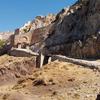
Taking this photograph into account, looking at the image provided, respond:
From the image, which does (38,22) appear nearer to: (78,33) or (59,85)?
(78,33)

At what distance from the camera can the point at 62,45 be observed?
6388 cm

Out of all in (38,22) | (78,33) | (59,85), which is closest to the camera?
(59,85)

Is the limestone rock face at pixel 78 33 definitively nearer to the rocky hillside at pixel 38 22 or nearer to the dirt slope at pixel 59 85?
the dirt slope at pixel 59 85

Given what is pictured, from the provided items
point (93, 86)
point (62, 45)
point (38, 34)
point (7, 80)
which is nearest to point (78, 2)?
point (38, 34)

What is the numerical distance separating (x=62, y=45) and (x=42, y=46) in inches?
270

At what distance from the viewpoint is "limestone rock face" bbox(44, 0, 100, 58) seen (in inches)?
2164

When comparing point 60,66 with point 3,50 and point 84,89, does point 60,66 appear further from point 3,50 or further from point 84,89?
point 3,50

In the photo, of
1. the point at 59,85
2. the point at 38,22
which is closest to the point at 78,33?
the point at 59,85

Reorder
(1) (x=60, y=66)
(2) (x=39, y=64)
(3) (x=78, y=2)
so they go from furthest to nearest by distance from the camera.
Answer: (3) (x=78, y=2)
(2) (x=39, y=64)
(1) (x=60, y=66)

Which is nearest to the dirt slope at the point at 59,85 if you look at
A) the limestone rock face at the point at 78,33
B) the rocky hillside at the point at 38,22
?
the limestone rock face at the point at 78,33

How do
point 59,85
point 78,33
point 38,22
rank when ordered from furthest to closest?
point 38,22 → point 78,33 → point 59,85

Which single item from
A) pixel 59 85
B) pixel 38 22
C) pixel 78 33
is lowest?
pixel 59 85

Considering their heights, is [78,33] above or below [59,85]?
above

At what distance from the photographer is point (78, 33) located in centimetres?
6247
